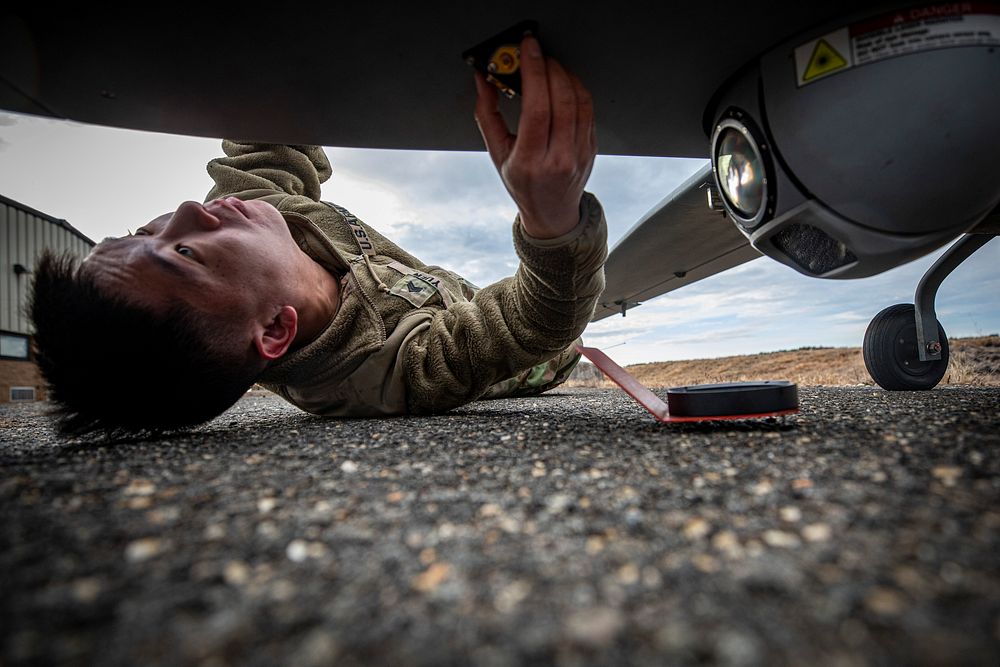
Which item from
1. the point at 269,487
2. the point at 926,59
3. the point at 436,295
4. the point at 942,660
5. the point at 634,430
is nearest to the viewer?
the point at 942,660

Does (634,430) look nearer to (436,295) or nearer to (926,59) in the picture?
(926,59)

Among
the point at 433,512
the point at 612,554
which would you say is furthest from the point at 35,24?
the point at 612,554

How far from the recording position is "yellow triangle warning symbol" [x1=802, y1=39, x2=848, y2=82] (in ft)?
2.83

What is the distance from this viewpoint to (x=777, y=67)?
951 mm

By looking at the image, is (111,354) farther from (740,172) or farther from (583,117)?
(740,172)

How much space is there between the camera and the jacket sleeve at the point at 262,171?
7.84 ft

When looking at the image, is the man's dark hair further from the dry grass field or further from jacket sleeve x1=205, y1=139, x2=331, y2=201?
the dry grass field

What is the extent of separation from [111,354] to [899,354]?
2.80 m

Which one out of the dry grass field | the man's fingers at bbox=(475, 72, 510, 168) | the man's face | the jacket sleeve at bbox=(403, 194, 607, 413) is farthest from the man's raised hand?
the dry grass field

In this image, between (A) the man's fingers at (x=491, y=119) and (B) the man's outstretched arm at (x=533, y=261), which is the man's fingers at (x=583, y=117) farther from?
(A) the man's fingers at (x=491, y=119)

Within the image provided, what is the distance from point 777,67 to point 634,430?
810 millimetres

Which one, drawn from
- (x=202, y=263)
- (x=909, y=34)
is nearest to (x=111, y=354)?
(x=202, y=263)

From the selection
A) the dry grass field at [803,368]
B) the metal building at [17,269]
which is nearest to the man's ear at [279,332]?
the dry grass field at [803,368]

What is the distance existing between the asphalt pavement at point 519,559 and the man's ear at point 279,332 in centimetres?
60
